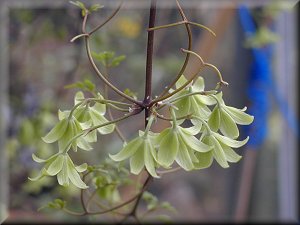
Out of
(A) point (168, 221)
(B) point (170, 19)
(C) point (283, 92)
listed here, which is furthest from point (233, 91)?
(A) point (168, 221)

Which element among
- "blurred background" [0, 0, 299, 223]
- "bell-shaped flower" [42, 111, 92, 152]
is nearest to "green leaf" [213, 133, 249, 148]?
"bell-shaped flower" [42, 111, 92, 152]

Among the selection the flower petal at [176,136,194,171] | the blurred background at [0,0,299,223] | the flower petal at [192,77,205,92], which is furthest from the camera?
the blurred background at [0,0,299,223]

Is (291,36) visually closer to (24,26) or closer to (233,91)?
(233,91)

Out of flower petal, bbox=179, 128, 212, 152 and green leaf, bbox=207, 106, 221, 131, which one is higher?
green leaf, bbox=207, 106, 221, 131

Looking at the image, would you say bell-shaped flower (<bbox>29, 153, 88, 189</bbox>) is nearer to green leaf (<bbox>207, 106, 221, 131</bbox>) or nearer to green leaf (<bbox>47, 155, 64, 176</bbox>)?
green leaf (<bbox>47, 155, 64, 176</bbox>)

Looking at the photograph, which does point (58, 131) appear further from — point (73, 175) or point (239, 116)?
point (239, 116)

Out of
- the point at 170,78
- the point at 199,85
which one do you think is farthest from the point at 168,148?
the point at 170,78
